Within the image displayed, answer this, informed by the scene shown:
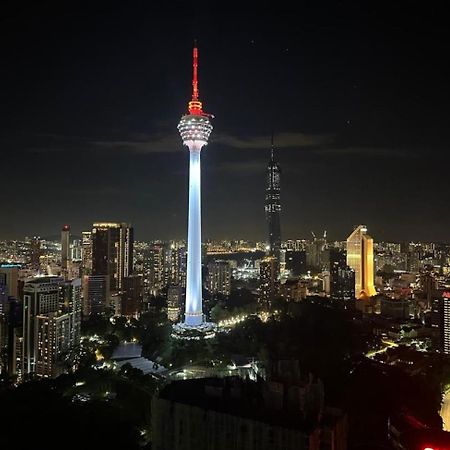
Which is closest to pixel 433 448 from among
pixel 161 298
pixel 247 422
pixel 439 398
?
pixel 247 422

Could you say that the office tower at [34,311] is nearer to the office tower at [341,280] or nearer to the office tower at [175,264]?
the office tower at [175,264]

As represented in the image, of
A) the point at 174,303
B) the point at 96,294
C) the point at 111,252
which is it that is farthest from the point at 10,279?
the point at 174,303

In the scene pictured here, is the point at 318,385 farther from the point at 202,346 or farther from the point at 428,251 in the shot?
the point at 428,251

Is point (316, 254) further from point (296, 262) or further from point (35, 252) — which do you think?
point (35, 252)

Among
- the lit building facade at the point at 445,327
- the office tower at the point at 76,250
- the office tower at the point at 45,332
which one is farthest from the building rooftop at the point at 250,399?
the office tower at the point at 76,250

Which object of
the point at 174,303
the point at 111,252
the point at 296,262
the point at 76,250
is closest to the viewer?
the point at 174,303

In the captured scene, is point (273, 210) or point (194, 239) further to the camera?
point (273, 210)

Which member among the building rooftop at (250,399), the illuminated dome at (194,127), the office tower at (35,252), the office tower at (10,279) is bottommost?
the building rooftop at (250,399)
